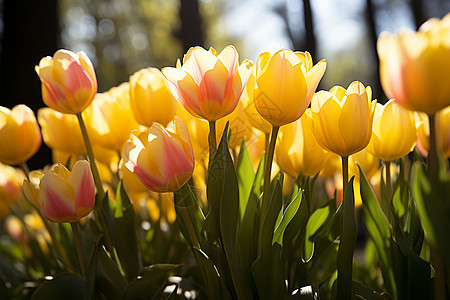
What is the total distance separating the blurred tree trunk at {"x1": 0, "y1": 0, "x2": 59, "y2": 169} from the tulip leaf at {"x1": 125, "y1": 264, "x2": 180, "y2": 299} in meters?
2.37

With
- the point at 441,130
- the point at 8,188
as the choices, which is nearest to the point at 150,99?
the point at 441,130

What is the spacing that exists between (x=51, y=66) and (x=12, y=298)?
45 cm

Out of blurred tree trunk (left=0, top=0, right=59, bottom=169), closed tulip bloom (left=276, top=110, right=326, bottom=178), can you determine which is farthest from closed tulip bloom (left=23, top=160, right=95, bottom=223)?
blurred tree trunk (left=0, top=0, right=59, bottom=169)

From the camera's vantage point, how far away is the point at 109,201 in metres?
0.74

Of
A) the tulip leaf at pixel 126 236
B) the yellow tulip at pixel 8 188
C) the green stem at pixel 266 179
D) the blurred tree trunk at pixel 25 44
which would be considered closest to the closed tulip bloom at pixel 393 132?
the green stem at pixel 266 179

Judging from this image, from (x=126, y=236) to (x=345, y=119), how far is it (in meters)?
Answer: 0.39

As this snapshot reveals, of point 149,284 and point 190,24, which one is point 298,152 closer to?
point 149,284

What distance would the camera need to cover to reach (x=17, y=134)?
753 mm

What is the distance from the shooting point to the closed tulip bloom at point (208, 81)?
1.84 feet

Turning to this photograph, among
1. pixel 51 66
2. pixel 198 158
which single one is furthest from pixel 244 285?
pixel 51 66

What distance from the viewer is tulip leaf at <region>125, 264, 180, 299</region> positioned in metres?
0.63

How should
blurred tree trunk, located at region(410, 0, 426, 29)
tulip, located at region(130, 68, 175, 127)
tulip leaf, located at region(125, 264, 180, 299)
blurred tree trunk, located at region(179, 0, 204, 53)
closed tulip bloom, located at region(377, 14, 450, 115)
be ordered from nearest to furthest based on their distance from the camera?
closed tulip bloom, located at region(377, 14, 450, 115) → tulip leaf, located at region(125, 264, 180, 299) → tulip, located at region(130, 68, 175, 127) → blurred tree trunk, located at region(410, 0, 426, 29) → blurred tree trunk, located at region(179, 0, 204, 53)

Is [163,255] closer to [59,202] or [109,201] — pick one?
[109,201]

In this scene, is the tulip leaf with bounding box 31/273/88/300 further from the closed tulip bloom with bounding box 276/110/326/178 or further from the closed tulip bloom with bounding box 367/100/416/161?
the closed tulip bloom with bounding box 367/100/416/161
